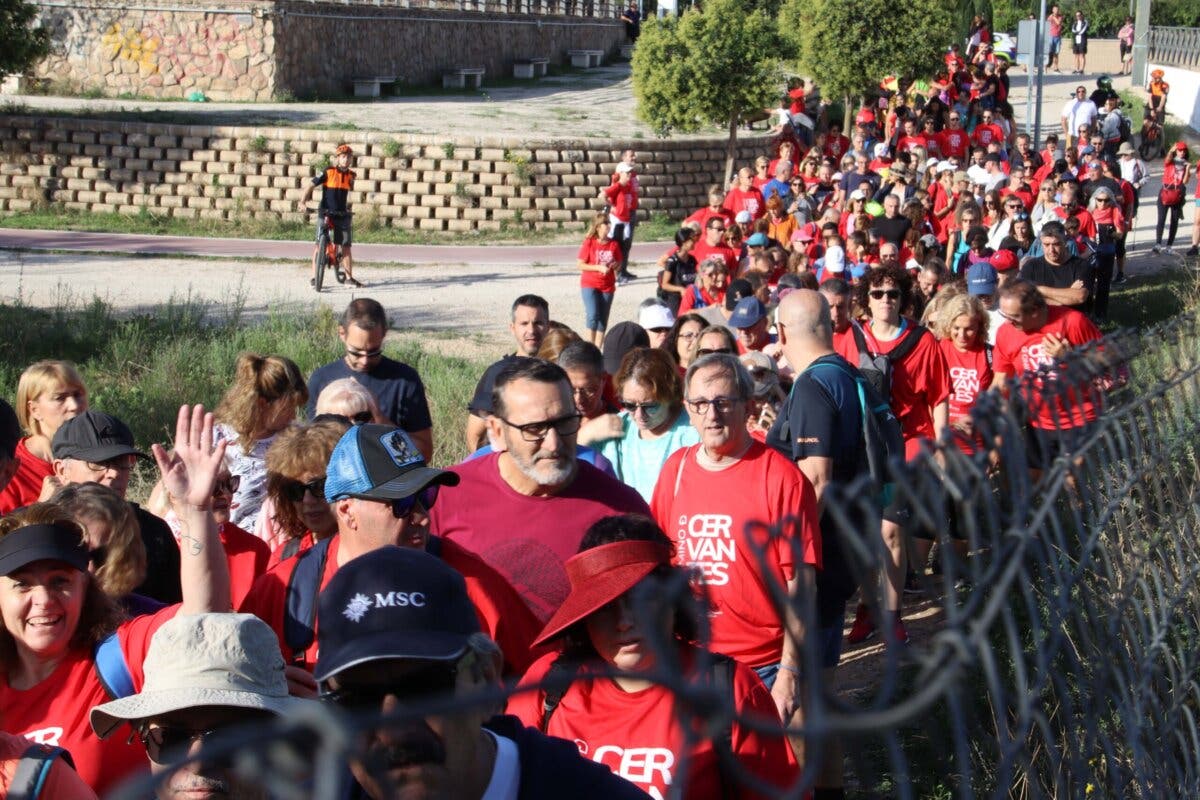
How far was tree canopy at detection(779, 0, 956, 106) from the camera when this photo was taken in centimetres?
2644

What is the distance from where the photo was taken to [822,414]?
534 cm

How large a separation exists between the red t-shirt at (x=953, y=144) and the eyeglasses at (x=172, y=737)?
71.0ft

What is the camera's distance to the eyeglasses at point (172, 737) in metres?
2.78

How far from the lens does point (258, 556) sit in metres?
4.72

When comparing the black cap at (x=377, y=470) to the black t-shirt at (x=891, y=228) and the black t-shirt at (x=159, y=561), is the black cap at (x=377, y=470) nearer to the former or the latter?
the black t-shirt at (x=159, y=561)

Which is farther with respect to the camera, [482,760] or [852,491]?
[482,760]

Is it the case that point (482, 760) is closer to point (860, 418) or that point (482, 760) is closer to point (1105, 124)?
point (860, 418)

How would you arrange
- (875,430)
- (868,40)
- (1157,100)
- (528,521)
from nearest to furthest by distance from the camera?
(528,521), (875,430), (868,40), (1157,100)

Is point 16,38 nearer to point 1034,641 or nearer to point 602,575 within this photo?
point 602,575

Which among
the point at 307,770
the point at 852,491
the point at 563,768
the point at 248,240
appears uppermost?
the point at 852,491

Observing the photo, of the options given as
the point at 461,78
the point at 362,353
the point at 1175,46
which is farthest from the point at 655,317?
the point at 1175,46

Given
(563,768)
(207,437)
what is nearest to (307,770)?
(563,768)

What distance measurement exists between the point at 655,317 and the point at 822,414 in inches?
116

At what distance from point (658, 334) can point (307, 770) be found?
22.6 feet
